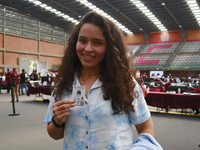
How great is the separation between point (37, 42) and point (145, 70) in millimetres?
16288

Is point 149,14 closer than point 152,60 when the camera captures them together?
Yes

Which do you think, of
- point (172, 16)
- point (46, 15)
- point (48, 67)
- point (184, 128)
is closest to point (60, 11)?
point (46, 15)

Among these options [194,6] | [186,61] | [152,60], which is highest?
[194,6]

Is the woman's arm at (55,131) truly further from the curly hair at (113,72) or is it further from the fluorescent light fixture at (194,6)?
the fluorescent light fixture at (194,6)

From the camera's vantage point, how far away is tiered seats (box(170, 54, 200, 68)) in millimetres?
25616

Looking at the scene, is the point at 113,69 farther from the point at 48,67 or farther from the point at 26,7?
the point at 48,67

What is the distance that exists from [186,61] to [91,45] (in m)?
29.0

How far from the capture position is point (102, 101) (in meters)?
1.09

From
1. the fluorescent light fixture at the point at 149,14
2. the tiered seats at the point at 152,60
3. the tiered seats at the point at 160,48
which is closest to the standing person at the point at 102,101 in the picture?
the fluorescent light fixture at the point at 149,14

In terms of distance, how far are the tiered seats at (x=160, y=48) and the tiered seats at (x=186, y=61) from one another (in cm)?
264

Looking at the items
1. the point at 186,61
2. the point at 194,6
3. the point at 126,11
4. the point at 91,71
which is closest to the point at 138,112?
the point at 91,71

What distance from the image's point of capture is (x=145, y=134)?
1037 mm

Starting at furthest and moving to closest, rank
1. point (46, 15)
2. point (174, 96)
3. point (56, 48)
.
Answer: point (56, 48)
point (46, 15)
point (174, 96)

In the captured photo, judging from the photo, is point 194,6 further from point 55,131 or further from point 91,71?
point 55,131
